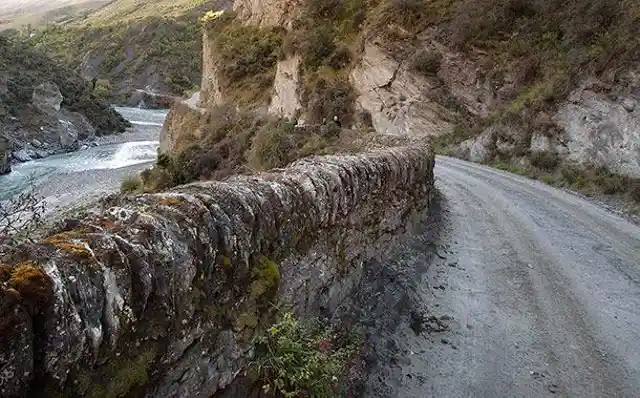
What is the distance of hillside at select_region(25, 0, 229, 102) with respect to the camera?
133 meters

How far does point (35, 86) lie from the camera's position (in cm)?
7438

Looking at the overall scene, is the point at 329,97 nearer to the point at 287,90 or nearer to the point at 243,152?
the point at 287,90

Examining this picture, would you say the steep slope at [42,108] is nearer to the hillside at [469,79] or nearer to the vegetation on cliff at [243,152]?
the hillside at [469,79]

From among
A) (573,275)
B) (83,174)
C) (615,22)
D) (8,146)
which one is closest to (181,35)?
(8,146)

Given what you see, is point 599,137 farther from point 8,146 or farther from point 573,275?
point 8,146

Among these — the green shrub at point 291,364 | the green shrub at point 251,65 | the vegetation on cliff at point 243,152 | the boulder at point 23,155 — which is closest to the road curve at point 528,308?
the green shrub at point 291,364

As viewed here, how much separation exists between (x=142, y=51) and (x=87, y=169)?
107 m

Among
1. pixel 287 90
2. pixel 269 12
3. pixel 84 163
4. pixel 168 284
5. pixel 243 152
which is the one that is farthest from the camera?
pixel 84 163

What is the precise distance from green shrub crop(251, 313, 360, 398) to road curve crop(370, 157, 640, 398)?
141cm

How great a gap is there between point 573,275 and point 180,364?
722cm

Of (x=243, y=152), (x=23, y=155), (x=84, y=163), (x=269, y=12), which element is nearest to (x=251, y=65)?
(x=269, y=12)

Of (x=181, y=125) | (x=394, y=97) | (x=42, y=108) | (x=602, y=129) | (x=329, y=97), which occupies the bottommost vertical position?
(x=42, y=108)

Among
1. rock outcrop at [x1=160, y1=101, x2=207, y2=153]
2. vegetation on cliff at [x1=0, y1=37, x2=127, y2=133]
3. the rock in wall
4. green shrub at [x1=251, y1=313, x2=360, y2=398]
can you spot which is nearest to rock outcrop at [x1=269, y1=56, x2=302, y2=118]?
rock outcrop at [x1=160, y1=101, x2=207, y2=153]

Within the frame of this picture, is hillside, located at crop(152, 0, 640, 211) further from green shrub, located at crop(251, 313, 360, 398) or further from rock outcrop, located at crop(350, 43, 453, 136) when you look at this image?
green shrub, located at crop(251, 313, 360, 398)
